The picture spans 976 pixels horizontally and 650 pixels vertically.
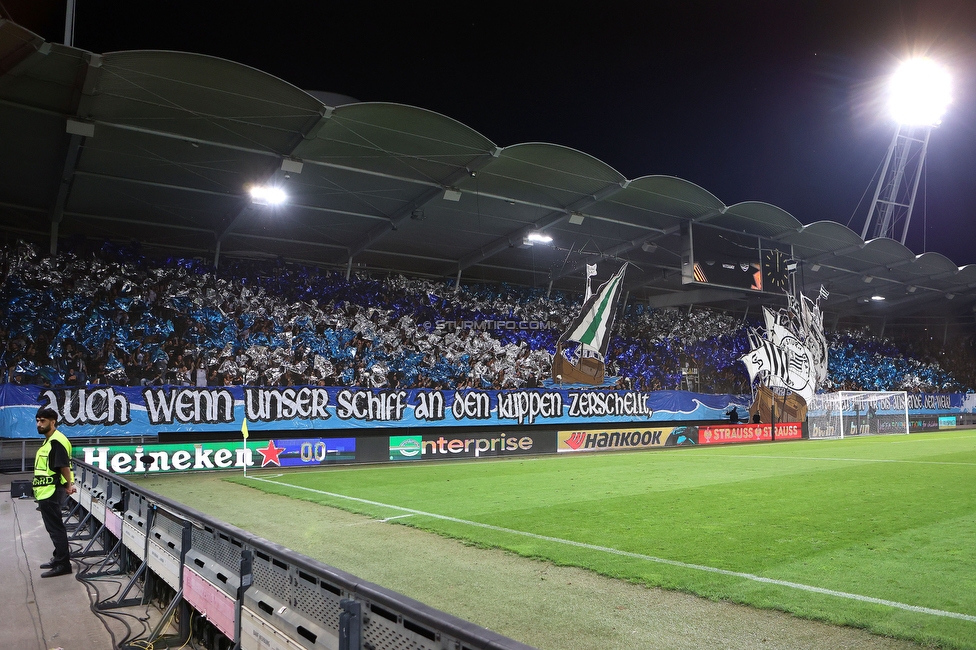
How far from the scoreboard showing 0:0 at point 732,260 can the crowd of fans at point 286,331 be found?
7.59 meters

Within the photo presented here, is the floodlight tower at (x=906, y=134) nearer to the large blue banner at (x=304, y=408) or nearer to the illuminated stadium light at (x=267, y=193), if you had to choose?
the large blue banner at (x=304, y=408)

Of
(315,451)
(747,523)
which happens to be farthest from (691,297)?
(747,523)

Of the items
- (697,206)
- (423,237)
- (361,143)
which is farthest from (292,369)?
(697,206)

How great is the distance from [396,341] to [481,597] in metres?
22.2

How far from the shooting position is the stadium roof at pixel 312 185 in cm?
1581

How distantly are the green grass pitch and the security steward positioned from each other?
4364 millimetres

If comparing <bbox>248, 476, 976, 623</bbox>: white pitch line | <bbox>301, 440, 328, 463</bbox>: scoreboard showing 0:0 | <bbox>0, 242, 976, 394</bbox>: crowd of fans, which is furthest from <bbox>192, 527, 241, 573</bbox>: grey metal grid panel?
<bbox>0, 242, 976, 394</bbox>: crowd of fans

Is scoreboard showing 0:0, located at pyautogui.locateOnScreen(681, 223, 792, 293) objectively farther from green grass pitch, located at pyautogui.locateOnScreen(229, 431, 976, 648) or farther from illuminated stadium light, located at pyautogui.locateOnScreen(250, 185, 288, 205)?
illuminated stadium light, located at pyautogui.locateOnScreen(250, 185, 288, 205)

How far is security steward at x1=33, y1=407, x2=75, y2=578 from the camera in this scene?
8.18 m

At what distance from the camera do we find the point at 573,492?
42.4 feet

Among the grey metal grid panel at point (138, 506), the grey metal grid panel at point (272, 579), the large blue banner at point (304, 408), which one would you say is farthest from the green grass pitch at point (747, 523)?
the large blue banner at point (304, 408)

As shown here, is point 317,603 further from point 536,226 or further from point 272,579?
point 536,226

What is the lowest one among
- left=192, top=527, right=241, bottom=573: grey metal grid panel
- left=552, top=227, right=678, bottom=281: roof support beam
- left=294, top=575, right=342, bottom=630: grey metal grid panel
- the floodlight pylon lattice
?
left=192, top=527, right=241, bottom=573: grey metal grid panel

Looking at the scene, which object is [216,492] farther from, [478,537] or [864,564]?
[864,564]
